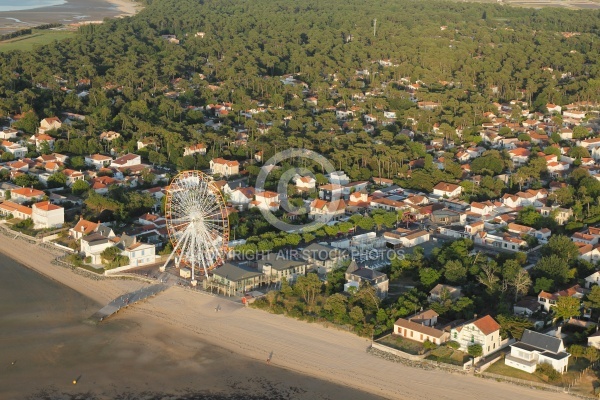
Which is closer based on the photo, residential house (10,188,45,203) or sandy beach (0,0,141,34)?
residential house (10,188,45,203)

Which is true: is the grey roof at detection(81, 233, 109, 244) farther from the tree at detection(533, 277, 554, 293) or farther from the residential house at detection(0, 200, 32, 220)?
the tree at detection(533, 277, 554, 293)

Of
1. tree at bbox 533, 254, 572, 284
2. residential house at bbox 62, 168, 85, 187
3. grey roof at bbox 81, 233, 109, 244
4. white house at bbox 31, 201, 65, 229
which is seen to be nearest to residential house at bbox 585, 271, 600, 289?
tree at bbox 533, 254, 572, 284

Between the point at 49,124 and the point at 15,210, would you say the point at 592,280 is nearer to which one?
the point at 15,210

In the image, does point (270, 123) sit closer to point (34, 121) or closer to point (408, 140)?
point (408, 140)

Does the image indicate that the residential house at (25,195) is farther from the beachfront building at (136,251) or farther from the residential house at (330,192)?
the residential house at (330,192)

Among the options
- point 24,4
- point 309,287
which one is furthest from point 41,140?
point 24,4

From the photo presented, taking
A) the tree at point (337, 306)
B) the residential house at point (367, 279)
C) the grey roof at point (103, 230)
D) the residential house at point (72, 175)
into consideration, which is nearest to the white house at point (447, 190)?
the residential house at point (367, 279)
